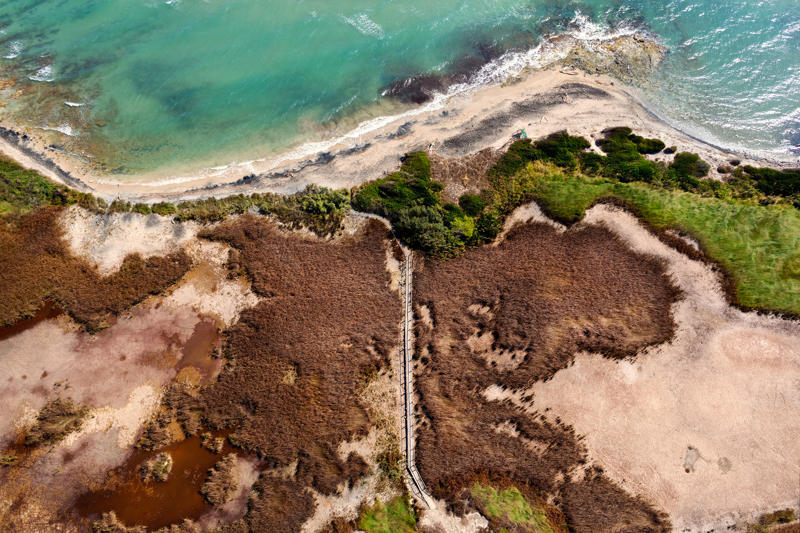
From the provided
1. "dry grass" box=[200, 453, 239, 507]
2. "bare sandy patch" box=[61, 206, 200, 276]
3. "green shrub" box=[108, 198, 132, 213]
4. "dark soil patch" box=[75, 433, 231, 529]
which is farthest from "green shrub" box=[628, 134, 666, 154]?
"green shrub" box=[108, 198, 132, 213]

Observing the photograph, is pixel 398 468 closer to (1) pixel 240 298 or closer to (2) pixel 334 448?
(2) pixel 334 448

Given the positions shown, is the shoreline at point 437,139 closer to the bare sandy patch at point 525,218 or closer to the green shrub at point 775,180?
the green shrub at point 775,180

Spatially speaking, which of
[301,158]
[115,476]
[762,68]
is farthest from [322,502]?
[762,68]

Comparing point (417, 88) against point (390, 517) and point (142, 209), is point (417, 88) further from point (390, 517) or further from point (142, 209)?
point (390, 517)

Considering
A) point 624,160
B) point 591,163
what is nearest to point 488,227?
point 591,163

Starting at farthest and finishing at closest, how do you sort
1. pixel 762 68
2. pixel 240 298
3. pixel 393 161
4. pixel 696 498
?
pixel 762 68, pixel 393 161, pixel 240 298, pixel 696 498

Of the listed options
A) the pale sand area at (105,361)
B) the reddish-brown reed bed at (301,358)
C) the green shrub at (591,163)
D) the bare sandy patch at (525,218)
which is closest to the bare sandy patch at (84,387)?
the pale sand area at (105,361)
